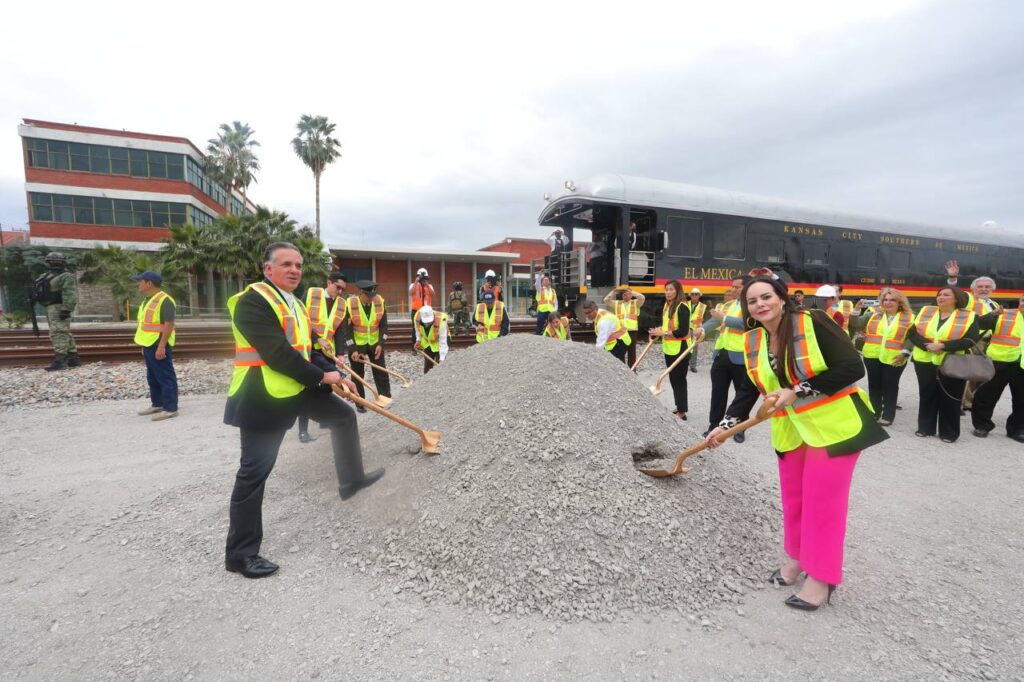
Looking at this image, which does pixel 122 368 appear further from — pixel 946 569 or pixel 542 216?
pixel 946 569

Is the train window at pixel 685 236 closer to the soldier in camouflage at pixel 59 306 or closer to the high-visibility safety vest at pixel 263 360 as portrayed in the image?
the high-visibility safety vest at pixel 263 360

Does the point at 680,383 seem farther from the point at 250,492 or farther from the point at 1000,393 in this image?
the point at 250,492

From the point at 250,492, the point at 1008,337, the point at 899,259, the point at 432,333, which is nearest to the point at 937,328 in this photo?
the point at 1008,337

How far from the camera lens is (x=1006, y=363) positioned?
16.8 ft

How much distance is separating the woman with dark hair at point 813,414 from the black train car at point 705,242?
7.39 metres

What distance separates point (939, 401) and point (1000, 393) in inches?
28.3

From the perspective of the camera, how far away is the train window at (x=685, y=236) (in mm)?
9898

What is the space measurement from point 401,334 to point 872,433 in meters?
9.71

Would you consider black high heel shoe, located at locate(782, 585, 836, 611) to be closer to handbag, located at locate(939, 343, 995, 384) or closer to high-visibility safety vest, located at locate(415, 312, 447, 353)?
handbag, located at locate(939, 343, 995, 384)

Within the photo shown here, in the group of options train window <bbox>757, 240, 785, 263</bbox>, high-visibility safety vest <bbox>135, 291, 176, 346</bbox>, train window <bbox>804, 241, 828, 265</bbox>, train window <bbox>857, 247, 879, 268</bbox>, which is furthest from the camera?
train window <bbox>857, 247, 879, 268</bbox>

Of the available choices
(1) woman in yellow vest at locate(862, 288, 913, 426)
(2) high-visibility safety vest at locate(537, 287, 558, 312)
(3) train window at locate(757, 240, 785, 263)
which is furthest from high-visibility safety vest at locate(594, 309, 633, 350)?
(3) train window at locate(757, 240, 785, 263)

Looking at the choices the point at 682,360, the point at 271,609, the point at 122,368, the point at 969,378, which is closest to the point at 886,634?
the point at 271,609

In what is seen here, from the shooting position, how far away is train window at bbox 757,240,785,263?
10.7 metres

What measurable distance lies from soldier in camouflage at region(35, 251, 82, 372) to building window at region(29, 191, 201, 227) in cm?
2259
